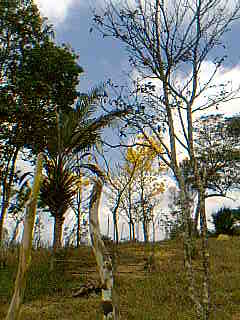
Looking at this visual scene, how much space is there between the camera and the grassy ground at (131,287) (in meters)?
7.26

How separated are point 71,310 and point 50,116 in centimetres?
607

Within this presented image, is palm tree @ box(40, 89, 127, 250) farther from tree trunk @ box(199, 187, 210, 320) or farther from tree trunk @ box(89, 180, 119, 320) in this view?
tree trunk @ box(89, 180, 119, 320)

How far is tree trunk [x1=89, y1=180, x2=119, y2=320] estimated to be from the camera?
3525mm

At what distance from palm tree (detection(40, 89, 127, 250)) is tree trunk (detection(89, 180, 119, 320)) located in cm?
493

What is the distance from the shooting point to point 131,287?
9.43m

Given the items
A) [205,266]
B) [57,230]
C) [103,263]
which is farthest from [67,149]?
[103,263]

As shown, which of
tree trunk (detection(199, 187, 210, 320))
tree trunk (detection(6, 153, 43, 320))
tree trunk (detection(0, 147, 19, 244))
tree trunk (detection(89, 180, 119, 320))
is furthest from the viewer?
tree trunk (detection(0, 147, 19, 244))

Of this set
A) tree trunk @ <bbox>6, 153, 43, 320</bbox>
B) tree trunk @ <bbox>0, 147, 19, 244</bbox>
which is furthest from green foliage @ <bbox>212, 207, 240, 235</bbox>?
tree trunk @ <bbox>6, 153, 43, 320</bbox>

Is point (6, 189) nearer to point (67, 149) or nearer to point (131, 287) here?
point (67, 149)

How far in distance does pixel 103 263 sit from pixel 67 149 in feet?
20.4

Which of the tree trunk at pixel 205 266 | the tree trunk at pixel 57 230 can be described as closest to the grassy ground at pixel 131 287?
the tree trunk at pixel 57 230

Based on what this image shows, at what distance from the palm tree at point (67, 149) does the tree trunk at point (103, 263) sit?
493 cm

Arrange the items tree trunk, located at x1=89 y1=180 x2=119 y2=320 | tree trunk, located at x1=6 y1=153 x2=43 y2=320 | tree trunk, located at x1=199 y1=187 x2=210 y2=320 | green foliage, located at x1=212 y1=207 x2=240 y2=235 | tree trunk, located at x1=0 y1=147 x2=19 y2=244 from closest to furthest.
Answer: tree trunk, located at x1=6 y1=153 x2=43 y2=320
tree trunk, located at x1=89 y1=180 x2=119 y2=320
tree trunk, located at x1=199 y1=187 x2=210 y2=320
tree trunk, located at x1=0 y1=147 x2=19 y2=244
green foliage, located at x1=212 y1=207 x2=240 y2=235

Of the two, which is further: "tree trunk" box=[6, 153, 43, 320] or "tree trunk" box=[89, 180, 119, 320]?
"tree trunk" box=[89, 180, 119, 320]
